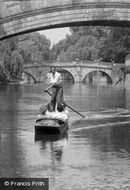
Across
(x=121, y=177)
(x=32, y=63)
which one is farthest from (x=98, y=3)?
(x=32, y=63)

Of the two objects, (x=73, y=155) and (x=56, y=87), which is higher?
(x=56, y=87)

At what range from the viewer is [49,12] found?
16.2 metres

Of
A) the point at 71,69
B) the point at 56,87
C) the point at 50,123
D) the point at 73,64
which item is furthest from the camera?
the point at 71,69

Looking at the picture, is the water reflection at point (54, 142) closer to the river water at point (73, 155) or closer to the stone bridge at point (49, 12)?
the river water at point (73, 155)

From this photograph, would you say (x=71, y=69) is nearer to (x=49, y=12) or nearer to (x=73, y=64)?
(x=73, y=64)

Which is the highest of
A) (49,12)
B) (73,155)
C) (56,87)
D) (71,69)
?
(49,12)

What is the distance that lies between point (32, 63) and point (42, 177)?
78833 millimetres

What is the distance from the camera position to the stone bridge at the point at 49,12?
16.2 metres

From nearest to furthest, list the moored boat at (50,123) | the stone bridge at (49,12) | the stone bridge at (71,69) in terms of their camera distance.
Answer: the moored boat at (50,123) < the stone bridge at (49,12) < the stone bridge at (71,69)

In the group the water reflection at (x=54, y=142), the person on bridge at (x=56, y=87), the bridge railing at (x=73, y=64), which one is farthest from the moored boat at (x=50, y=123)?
the bridge railing at (x=73, y=64)

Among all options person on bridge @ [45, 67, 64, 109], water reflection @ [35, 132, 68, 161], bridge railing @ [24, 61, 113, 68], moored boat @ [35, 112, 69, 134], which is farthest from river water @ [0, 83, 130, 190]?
bridge railing @ [24, 61, 113, 68]

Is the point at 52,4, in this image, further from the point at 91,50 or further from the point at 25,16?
the point at 91,50

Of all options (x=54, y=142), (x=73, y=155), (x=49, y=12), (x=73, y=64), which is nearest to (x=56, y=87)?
(x=49, y=12)

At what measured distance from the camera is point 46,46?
382ft
